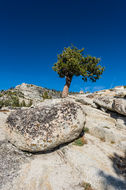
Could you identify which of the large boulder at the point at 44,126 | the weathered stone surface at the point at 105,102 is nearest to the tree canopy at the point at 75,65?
the weathered stone surface at the point at 105,102

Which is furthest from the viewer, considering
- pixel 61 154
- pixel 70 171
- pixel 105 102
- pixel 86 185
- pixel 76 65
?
pixel 76 65

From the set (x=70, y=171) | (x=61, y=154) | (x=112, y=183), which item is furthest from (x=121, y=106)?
(x=70, y=171)

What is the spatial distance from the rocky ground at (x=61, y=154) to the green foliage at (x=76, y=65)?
53.8 ft

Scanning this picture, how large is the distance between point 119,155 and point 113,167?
5.02 ft

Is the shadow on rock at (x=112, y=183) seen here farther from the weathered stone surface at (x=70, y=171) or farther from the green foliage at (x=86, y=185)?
the green foliage at (x=86, y=185)

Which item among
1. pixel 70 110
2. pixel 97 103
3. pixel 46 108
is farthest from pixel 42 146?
pixel 97 103

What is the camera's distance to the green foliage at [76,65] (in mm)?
24359

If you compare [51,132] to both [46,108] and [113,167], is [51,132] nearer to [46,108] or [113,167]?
[46,108]

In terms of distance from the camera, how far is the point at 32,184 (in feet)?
16.9

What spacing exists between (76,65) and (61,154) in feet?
67.8

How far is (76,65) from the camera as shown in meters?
24.2

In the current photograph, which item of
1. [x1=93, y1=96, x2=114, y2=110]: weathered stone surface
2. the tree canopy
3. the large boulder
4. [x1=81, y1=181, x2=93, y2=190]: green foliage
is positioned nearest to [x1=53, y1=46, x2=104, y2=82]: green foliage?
the tree canopy

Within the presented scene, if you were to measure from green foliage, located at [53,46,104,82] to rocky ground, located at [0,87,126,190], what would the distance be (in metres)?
16.4

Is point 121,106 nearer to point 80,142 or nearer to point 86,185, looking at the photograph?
point 80,142
